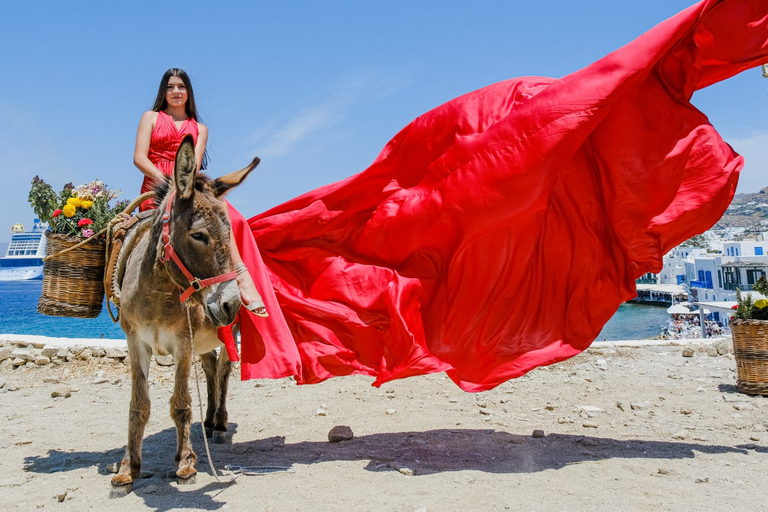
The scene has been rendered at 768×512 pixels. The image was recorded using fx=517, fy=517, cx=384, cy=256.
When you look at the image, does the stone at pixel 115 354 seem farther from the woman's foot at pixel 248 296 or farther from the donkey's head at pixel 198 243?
the woman's foot at pixel 248 296

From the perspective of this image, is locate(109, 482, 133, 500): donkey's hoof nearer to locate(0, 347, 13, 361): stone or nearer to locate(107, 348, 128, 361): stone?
locate(107, 348, 128, 361): stone

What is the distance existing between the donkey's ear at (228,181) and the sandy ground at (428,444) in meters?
2.10

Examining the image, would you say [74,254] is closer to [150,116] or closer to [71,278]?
[71,278]

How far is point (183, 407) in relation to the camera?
3.95 meters

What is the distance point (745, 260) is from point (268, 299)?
150ft

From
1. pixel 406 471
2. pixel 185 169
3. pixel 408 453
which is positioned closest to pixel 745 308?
pixel 408 453

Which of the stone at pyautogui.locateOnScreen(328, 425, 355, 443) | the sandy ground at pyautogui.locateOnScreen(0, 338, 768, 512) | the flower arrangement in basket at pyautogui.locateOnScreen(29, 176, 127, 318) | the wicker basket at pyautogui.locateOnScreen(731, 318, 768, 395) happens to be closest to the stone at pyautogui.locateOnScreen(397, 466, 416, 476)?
the sandy ground at pyautogui.locateOnScreen(0, 338, 768, 512)

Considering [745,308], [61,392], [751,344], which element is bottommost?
[61,392]

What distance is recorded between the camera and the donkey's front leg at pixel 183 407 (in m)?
3.91

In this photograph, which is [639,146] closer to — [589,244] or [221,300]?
[589,244]

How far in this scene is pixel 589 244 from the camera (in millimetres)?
4141

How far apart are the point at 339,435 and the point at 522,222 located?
269 cm

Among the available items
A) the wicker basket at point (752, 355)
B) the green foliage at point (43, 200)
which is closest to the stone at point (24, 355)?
the green foliage at point (43, 200)

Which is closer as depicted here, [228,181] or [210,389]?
[228,181]
